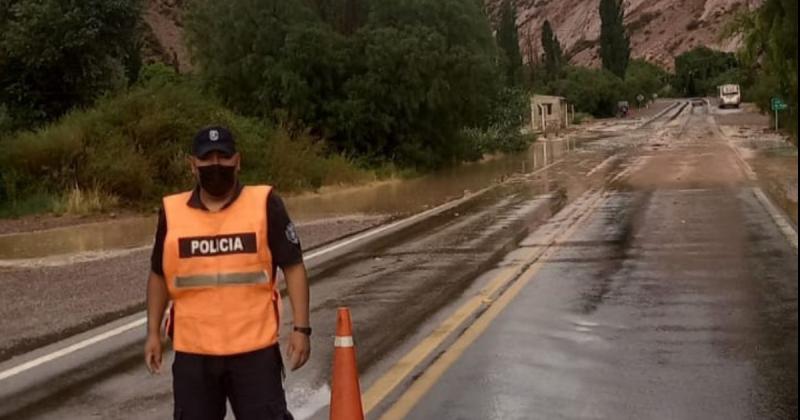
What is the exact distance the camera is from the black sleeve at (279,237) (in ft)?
14.1

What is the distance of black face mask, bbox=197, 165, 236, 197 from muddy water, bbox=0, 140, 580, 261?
12.8 meters

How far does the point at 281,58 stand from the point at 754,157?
16.2 m

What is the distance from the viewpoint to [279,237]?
430cm

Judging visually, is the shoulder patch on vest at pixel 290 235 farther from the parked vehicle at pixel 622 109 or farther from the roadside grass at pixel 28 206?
the parked vehicle at pixel 622 109

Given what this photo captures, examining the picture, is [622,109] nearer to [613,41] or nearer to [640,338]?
[613,41]

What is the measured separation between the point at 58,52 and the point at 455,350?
2349 centimetres

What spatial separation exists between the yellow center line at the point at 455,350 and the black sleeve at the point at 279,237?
6.73ft

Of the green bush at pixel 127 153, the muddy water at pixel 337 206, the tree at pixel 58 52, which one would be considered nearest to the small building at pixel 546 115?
the muddy water at pixel 337 206

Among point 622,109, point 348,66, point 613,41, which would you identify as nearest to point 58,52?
point 348,66

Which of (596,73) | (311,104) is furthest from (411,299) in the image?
(596,73)

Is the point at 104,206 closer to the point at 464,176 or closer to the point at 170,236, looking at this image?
the point at 464,176

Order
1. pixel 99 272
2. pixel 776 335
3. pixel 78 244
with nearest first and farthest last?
1. pixel 776 335
2. pixel 99 272
3. pixel 78 244

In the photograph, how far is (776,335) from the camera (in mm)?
8070

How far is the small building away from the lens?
7775 centimetres
